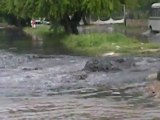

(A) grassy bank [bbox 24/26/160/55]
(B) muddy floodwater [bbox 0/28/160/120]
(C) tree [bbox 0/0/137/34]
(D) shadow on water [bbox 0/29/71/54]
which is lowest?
(D) shadow on water [bbox 0/29/71/54]

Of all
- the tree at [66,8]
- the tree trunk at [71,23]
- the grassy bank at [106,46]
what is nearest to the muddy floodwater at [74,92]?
the grassy bank at [106,46]

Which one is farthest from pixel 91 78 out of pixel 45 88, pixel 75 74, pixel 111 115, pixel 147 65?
pixel 111 115

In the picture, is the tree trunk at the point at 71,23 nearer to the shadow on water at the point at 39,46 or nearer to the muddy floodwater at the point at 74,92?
the shadow on water at the point at 39,46

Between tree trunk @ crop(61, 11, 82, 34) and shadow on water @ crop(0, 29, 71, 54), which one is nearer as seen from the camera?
shadow on water @ crop(0, 29, 71, 54)

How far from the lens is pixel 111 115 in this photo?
1235cm

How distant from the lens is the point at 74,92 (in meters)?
16.5

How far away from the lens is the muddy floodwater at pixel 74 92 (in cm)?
1265

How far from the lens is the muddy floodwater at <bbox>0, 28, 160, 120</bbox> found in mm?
12648

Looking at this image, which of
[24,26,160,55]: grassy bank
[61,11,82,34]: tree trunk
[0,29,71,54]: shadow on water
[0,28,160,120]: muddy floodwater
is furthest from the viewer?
[61,11,82,34]: tree trunk

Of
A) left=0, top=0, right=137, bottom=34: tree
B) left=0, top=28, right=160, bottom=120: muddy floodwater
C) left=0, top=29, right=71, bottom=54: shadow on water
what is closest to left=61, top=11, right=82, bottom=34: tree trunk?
left=0, top=0, right=137, bottom=34: tree

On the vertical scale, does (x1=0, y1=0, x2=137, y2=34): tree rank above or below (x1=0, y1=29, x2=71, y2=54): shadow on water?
above

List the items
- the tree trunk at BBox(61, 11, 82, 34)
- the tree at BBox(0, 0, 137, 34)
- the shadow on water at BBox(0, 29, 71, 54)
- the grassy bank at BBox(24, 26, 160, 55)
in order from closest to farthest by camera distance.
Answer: the grassy bank at BBox(24, 26, 160, 55)
the shadow on water at BBox(0, 29, 71, 54)
the tree at BBox(0, 0, 137, 34)
the tree trunk at BBox(61, 11, 82, 34)

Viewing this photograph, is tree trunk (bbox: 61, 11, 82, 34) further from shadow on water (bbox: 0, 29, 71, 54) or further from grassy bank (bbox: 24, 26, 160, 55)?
grassy bank (bbox: 24, 26, 160, 55)

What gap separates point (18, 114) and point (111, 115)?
229 centimetres
